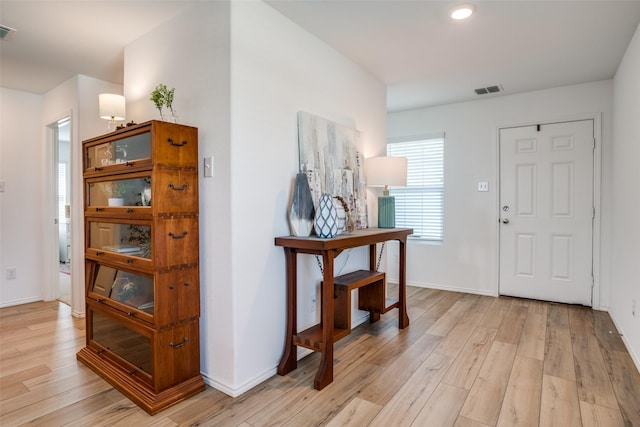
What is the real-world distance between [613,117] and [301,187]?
3244 mm

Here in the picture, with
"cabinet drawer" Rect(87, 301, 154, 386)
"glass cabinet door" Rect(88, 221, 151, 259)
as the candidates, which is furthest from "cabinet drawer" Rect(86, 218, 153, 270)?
"cabinet drawer" Rect(87, 301, 154, 386)

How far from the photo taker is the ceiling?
223 cm

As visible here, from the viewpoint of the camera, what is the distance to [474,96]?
4.10 m

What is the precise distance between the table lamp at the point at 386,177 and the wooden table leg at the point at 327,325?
1247 millimetres

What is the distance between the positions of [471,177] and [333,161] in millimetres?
2274

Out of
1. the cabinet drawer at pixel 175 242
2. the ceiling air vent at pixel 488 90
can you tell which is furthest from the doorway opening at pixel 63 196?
the ceiling air vent at pixel 488 90

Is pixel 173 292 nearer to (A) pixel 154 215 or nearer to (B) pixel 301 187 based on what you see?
(A) pixel 154 215

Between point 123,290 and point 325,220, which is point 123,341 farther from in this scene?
point 325,220

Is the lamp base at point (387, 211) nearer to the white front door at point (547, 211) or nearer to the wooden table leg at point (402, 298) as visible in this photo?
the wooden table leg at point (402, 298)

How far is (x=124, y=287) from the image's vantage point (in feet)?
7.29

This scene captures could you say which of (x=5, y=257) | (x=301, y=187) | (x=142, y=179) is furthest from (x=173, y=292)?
(x=5, y=257)

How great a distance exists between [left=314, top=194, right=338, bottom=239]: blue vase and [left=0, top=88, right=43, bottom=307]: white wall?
3.57 m

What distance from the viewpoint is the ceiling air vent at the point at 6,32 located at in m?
2.45

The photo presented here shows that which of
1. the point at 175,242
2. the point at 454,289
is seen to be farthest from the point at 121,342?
the point at 454,289
